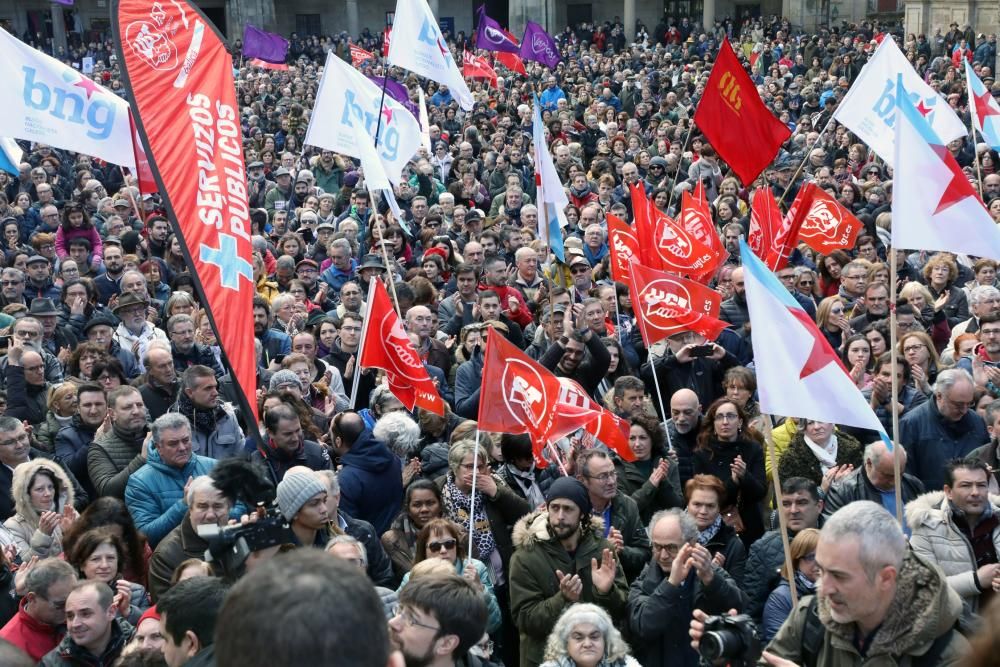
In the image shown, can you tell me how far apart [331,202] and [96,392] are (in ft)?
26.9

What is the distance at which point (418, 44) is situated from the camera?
13992mm

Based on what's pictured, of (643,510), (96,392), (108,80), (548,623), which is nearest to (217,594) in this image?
(548,623)

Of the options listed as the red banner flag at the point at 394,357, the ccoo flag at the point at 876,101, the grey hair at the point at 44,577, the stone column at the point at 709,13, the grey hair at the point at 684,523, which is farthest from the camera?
the stone column at the point at 709,13

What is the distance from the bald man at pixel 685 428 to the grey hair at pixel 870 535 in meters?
3.70

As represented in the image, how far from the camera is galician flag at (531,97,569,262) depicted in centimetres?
1098

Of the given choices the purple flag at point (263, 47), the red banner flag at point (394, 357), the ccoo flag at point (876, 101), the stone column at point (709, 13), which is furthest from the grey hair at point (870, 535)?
the stone column at point (709, 13)

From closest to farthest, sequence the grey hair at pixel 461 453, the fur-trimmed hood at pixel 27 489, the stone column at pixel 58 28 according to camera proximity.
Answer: the fur-trimmed hood at pixel 27 489
the grey hair at pixel 461 453
the stone column at pixel 58 28

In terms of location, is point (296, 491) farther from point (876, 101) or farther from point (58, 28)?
point (58, 28)

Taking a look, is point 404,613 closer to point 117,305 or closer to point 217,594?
point 217,594

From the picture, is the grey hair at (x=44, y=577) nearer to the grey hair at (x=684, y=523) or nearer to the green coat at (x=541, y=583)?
the green coat at (x=541, y=583)

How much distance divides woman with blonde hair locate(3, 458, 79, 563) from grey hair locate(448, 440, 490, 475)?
1.73m

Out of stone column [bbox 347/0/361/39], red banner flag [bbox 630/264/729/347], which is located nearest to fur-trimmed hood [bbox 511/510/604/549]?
red banner flag [bbox 630/264/729/347]

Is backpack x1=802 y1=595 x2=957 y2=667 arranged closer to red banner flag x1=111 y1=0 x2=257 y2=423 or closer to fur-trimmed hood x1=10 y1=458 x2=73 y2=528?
red banner flag x1=111 y1=0 x2=257 y2=423

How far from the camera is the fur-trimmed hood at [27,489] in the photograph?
20.0ft
